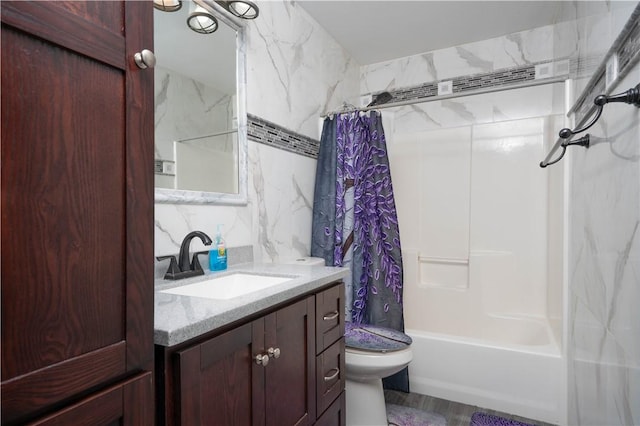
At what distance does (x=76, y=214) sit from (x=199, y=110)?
3.73 ft

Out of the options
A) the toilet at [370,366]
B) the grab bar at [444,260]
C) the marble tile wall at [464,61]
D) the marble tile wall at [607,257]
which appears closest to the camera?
the marble tile wall at [607,257]

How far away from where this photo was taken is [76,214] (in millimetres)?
575

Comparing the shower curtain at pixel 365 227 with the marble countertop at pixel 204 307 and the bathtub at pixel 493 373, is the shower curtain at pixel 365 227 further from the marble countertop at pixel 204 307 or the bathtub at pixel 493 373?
the marble countertop at pixel 204 307

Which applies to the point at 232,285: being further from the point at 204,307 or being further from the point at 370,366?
the point at 370,366

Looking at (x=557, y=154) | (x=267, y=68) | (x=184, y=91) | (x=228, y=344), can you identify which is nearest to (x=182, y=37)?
(x=184, y=91)

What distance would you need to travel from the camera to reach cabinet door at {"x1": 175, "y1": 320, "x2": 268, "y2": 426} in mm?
787

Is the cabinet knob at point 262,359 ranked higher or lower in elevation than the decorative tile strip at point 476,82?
lower

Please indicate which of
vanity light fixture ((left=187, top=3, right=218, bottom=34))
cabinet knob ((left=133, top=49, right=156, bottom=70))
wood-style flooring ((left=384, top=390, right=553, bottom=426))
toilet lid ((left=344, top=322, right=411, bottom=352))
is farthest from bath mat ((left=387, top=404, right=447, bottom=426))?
vanity light fixture ((left=187, top=3, right=218, bottom=34))

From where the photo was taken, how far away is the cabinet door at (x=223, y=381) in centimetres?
79

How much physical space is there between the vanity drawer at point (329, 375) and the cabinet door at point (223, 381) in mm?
371

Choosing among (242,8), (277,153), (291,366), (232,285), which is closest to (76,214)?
(291,366)

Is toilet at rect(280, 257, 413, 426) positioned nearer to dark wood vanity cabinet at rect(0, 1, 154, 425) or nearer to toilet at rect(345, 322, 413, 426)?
toilet at rect(345, 322, 413, 426)

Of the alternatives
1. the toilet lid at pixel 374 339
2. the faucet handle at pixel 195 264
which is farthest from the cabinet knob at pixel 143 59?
the toilet lid at pixel 374 339

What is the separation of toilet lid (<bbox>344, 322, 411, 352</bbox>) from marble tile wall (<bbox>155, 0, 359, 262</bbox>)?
1.87 feet
